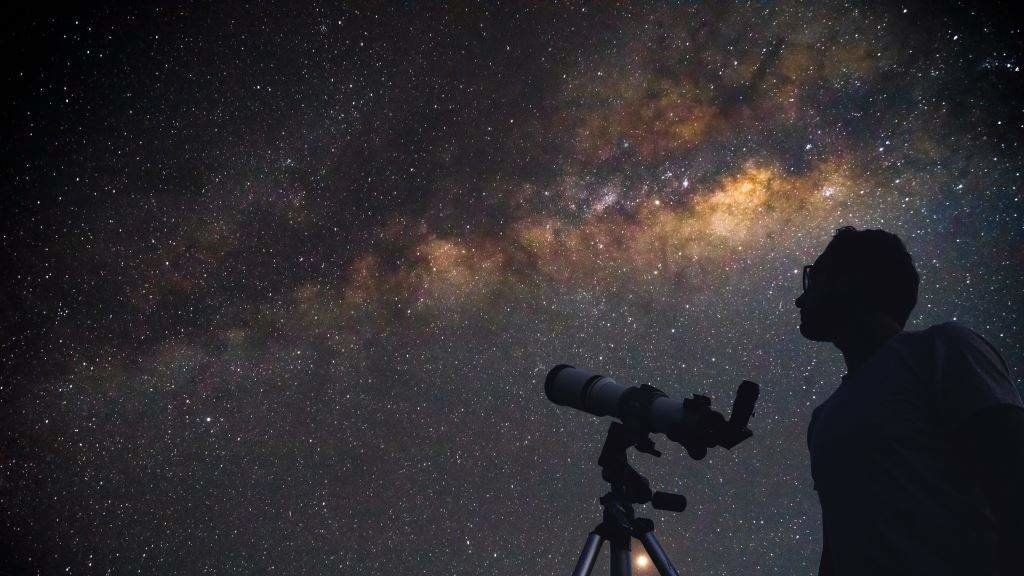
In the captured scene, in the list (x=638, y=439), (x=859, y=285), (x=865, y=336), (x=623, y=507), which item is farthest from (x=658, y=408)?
(x=859, y=285)

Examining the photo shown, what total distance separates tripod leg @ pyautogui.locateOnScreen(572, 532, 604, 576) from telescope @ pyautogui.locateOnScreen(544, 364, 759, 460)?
0.52 meters

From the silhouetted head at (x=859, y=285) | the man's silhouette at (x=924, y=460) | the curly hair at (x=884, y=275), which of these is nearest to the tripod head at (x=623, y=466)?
the man's silhouette at (x=924, y=460)

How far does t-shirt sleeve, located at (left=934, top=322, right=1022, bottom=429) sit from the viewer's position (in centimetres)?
121

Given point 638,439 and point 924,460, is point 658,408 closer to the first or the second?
point 638,439

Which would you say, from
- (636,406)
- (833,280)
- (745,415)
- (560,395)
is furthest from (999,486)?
(560,395)

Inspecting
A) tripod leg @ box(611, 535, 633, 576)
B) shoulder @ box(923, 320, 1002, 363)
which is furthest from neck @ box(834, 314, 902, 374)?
tripod leg @ box(611, 535, 633, 576)

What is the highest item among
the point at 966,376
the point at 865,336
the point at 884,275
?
the point at 884,275

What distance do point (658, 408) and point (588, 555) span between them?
28.3 inches

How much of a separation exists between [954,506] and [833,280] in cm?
97

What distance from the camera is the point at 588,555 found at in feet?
6.66

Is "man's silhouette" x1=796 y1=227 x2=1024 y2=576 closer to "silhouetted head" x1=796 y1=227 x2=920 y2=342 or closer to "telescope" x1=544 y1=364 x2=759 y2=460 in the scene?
"silhouetted head" x1=796 y1=227 x2=920 y2=342

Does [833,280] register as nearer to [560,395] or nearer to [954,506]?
[954,506]

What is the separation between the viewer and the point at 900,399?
1429 millimetres

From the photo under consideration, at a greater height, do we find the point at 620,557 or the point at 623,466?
the point at 623,466
